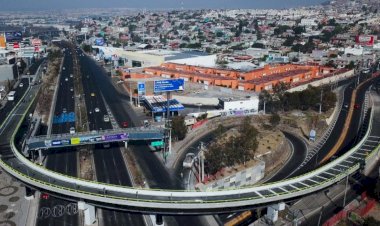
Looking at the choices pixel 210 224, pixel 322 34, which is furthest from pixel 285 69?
pixel 322 34

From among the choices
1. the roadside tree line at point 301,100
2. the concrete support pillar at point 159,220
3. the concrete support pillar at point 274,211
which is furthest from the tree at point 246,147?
the roadside tree line at point 301,100

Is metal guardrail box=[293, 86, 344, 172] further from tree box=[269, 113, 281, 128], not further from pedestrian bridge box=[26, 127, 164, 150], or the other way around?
pedestrian bridge box=[26, 127, 164, 150]

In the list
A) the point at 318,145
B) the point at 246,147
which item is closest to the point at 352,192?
the point at 246,147

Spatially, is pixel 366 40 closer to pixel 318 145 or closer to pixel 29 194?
pixel 318 145

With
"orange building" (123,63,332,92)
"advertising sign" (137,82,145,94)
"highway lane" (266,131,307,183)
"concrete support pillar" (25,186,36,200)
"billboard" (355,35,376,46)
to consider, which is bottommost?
"highway lane" (266,131,307,183)

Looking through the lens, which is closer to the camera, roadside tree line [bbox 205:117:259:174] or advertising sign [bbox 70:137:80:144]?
roadside tree line [bbox 205:117:259:174]

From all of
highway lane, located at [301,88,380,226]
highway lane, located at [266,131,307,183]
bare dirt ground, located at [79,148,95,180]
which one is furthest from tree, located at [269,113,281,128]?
bare dirt ground, located at [79,148,95,180]
